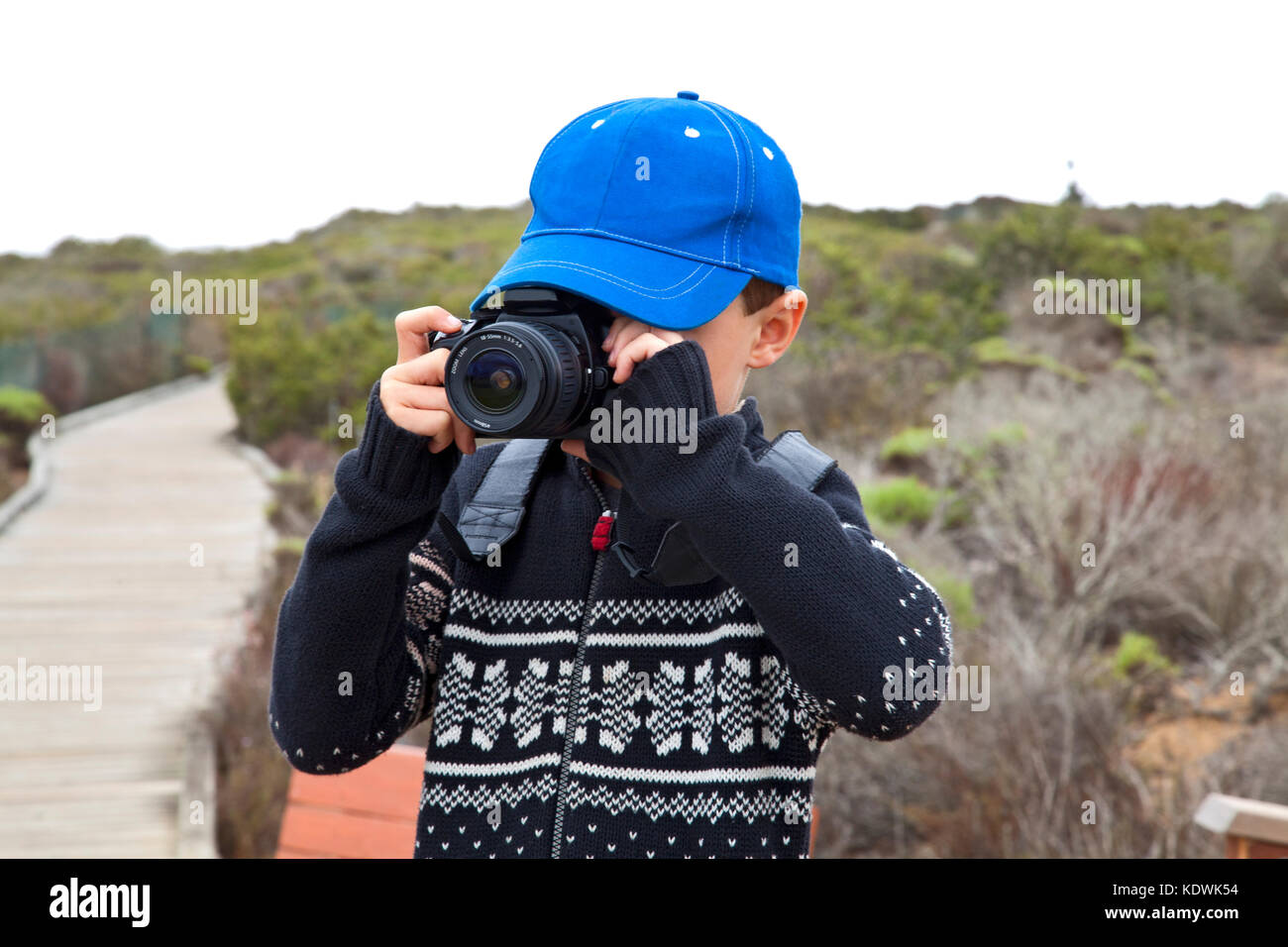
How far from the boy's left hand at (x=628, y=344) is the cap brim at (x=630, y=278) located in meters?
0.02

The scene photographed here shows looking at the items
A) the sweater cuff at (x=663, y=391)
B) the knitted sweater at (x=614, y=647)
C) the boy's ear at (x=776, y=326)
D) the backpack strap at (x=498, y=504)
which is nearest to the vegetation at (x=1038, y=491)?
the backpack strap at (x=498, y=504)

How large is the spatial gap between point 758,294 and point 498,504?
0.42 meters

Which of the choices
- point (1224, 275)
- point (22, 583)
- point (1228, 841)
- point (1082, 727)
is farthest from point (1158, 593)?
point (1224, 275)

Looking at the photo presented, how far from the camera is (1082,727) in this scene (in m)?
3.67

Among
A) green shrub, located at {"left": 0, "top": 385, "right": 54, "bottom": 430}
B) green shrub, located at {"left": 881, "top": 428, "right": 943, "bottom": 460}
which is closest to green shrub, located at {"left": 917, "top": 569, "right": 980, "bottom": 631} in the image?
green shrub, located at {"left": 881, "top": 428, "right": 943, "bottom": 460}

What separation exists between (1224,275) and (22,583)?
13074 millimetres

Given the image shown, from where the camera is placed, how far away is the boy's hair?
1.40 meters

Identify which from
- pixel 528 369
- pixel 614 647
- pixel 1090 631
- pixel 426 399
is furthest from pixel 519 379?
pixel 1090 631

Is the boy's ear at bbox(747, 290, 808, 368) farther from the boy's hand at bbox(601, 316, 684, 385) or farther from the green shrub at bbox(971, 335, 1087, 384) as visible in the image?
the green shrub at bbox(971, 335, 1087, 384)

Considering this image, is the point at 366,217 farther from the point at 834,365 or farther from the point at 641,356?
the point at 641,356

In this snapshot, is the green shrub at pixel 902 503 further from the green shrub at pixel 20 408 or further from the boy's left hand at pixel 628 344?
the green shrub at pixel 20 408
